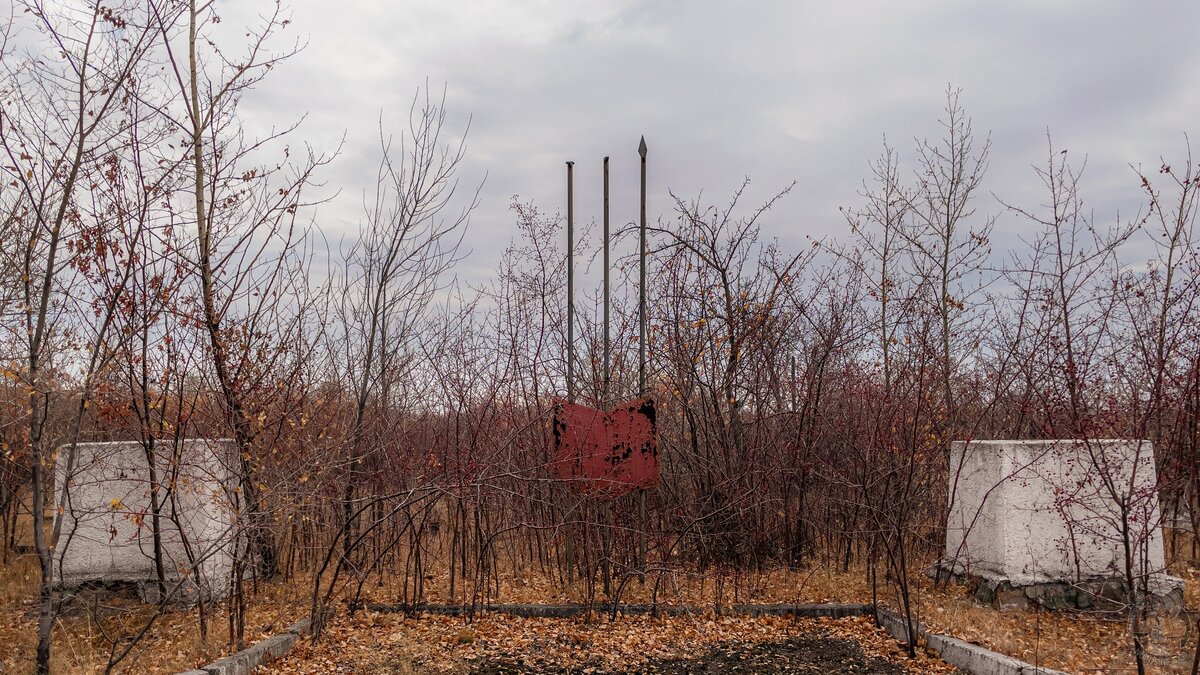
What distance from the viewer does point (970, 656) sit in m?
5.71

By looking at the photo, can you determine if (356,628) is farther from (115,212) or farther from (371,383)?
(115,212)

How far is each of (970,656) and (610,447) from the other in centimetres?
316

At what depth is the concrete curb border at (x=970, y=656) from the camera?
5.25 metres

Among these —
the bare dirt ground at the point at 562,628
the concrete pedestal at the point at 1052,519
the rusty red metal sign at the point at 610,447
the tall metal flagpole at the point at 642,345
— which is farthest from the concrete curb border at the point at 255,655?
the concrete pedestal at the point at 1052,519

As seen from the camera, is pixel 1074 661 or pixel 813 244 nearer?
pixel 1074 661

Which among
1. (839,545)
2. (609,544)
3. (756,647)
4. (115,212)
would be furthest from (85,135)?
(839,545)

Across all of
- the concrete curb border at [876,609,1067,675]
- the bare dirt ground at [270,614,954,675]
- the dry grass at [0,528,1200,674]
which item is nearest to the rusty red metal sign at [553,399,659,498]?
the dry grass at [0,528,1200,674]

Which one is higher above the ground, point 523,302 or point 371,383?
point 523,302

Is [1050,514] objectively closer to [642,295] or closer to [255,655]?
[642,295]

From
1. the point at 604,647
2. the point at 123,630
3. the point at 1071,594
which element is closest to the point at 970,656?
the point at 1071,594

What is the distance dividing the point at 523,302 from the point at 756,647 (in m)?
4.13

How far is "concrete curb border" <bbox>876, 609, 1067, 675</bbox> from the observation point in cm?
525

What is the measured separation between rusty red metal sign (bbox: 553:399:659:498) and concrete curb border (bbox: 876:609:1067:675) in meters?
2.36

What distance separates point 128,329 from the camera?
5137mm
